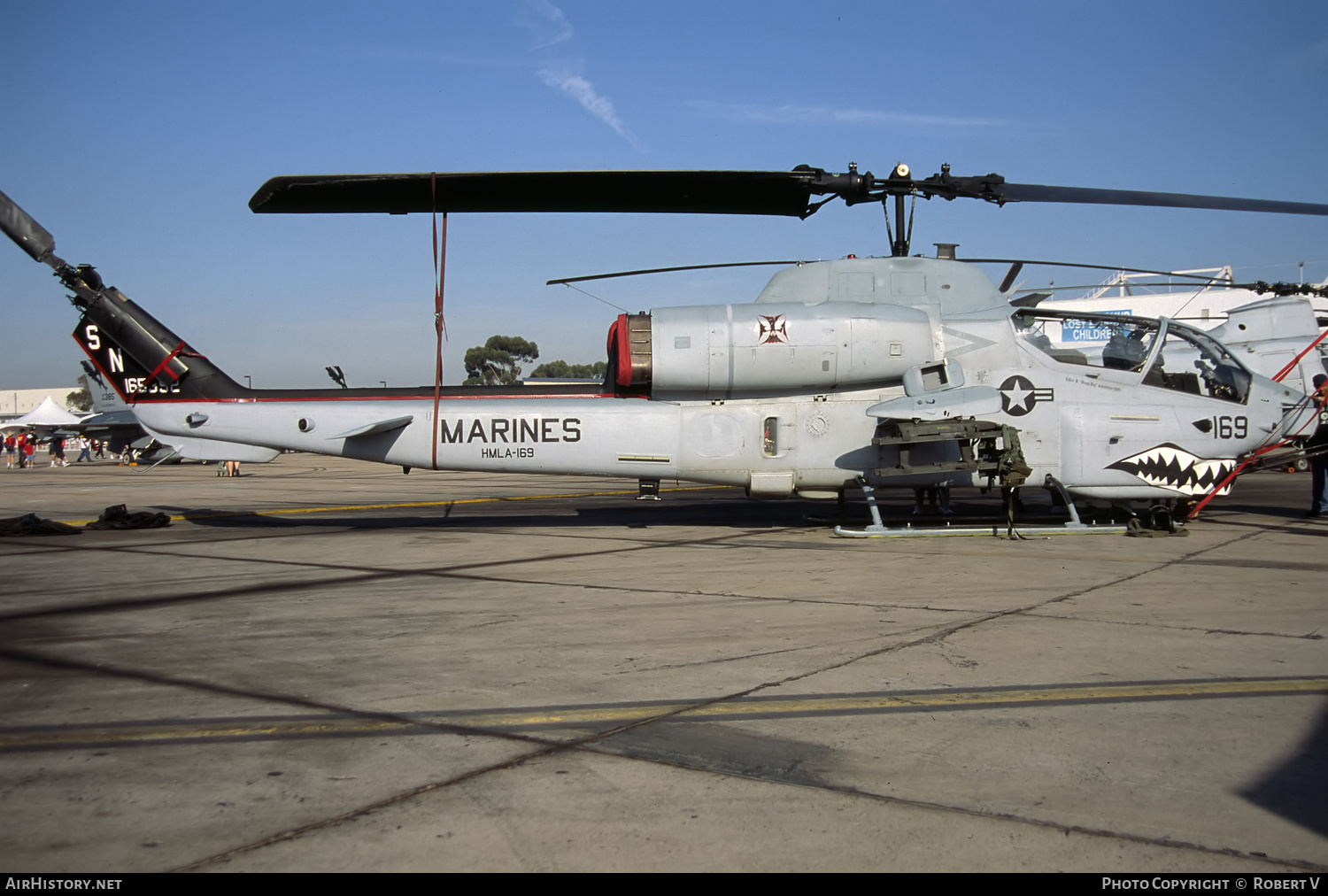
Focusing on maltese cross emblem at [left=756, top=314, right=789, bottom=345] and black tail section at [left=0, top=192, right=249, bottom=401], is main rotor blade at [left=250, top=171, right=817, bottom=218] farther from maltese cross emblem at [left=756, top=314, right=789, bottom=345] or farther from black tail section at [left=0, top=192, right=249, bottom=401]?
black tail section at [left=0, top=192, right=249, bottom=401]

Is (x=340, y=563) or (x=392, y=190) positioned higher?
(x=392, y=190)

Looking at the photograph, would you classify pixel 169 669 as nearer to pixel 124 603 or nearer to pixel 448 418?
pixel 124 603

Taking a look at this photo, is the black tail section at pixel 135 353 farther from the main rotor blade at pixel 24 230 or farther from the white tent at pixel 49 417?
the white tent at pixel 49 417

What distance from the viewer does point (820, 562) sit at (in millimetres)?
9078

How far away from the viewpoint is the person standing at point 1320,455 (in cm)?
1192

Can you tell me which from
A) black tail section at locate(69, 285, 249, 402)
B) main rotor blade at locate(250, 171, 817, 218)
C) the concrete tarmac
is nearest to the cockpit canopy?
the concrete tarmac

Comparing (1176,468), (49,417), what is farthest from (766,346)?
(49,417)

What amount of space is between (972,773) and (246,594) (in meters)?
6.23

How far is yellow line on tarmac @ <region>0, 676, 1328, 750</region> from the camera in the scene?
4.11m

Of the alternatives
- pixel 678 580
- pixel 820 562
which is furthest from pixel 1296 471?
pixel 678 580

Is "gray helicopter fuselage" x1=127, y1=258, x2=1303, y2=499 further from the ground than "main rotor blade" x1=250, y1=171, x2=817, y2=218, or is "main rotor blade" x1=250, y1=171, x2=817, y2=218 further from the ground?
"main rotor blade" x1=250, y1=171, x2=817, y2=218

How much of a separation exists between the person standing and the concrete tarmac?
387cm

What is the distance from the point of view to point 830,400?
→ 11.0 metres

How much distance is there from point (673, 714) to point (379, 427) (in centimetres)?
786
